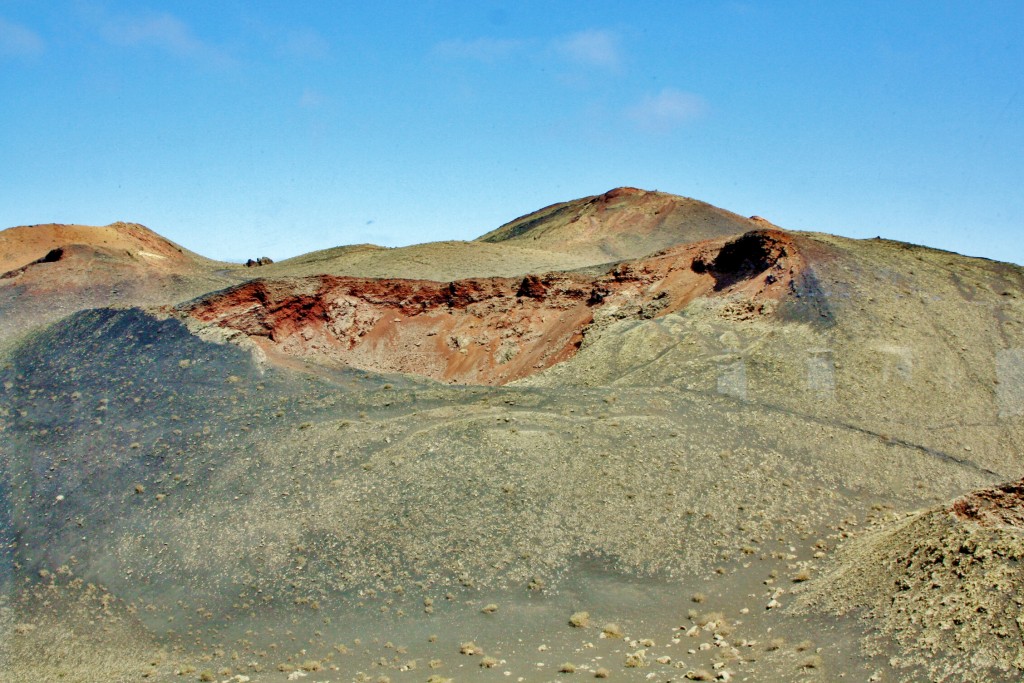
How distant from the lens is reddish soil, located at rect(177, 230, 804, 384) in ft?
81.3

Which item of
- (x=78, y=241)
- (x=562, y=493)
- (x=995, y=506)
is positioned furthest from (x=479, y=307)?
(x=78, y=241)

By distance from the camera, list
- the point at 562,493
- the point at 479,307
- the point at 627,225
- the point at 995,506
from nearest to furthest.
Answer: the point at 995,506, the point at 562,493, the point at 479,307, the point at 627,225

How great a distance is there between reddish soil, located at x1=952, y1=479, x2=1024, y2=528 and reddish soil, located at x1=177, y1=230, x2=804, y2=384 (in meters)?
12.5

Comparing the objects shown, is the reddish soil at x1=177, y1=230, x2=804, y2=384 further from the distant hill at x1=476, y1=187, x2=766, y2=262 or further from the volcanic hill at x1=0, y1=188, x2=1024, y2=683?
the distant hill at x1=476, y1=187, x2=766, y2=262

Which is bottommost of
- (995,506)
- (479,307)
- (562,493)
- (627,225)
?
(562,493)

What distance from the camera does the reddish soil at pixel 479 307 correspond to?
2478 centimetres

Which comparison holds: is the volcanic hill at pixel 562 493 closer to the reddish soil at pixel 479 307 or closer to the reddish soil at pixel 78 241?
the reddish soil at pixel 479 307

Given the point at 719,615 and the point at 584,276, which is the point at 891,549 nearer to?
the point at 719,615

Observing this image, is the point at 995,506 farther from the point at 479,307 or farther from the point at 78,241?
the point at 78,241

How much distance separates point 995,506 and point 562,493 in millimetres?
6212

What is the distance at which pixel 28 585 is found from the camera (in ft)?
40.4

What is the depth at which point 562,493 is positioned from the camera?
13961mm

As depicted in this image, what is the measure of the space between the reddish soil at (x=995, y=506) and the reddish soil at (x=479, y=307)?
492 inches

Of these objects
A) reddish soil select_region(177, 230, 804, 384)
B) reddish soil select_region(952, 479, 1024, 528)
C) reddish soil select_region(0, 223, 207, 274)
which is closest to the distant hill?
reddish soil select_region(177, 230, 804, 384)
